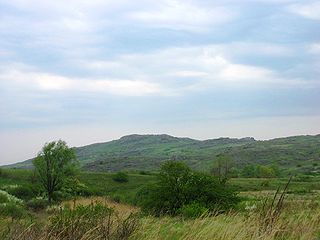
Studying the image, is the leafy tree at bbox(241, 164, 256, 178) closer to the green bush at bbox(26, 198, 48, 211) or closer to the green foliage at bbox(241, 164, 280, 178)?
the green foliage at bbox(241, 164, 280, 178)

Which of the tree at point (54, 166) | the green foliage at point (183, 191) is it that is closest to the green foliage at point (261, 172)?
the tree at point (54, 166)

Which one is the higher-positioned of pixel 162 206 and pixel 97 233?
pixel 97 233

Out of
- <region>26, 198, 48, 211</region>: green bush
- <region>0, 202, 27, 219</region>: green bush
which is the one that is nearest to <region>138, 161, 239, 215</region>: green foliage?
<region>0, 202, 27, 219</region>: green bush

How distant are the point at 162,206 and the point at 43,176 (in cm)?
3690

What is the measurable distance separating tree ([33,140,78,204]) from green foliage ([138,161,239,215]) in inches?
1318

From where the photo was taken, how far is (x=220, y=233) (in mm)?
8227

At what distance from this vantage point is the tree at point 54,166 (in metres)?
57.3

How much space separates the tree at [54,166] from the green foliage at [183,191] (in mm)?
33479

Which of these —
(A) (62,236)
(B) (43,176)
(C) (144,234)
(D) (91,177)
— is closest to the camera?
(A) (62,236)

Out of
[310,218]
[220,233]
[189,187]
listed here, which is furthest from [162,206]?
[220,233]

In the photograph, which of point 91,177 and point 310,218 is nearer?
point 310,218

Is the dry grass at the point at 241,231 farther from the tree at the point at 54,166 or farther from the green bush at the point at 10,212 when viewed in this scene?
the tree at the point at 54,166

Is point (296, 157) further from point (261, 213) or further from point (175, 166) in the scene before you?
point (261, 213)

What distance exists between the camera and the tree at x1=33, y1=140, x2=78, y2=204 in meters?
57.3
